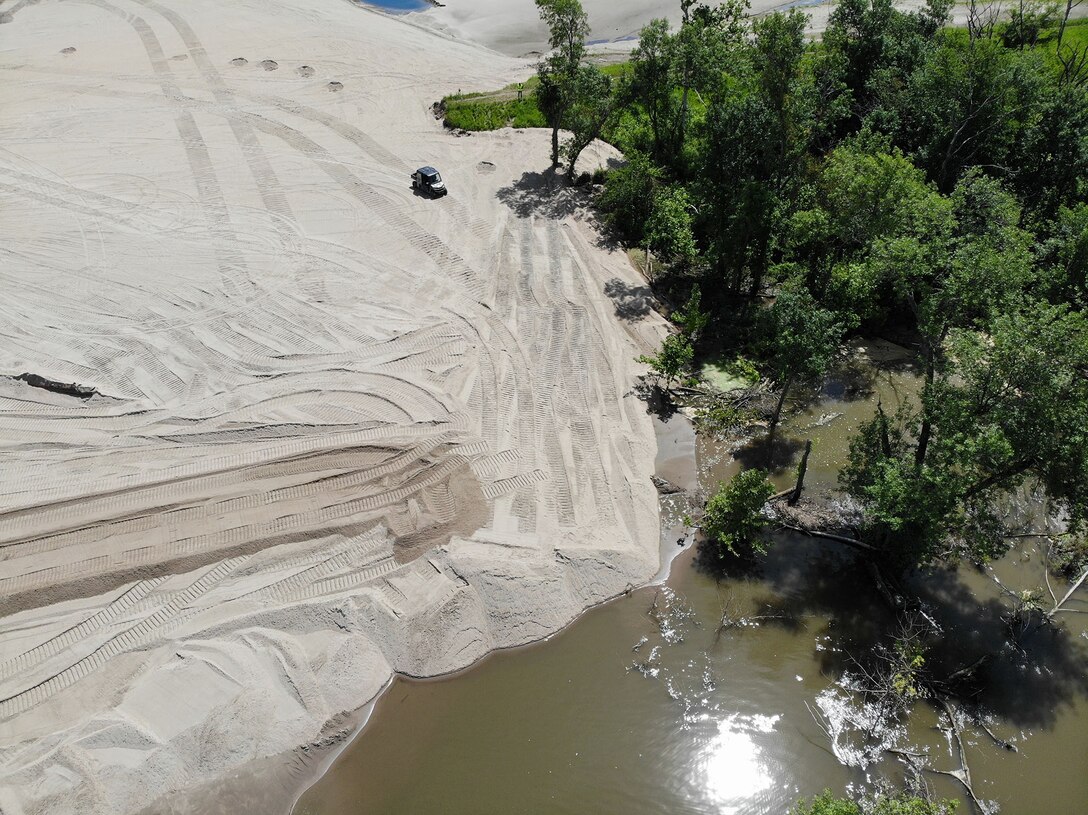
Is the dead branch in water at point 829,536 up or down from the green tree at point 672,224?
down

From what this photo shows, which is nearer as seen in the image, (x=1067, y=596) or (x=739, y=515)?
(x=1067, y=596)

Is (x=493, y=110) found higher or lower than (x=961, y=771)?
higher

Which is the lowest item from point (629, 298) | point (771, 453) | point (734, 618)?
point (734, 618)

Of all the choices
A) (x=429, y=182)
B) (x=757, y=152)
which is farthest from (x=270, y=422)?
(x=757, y=152)

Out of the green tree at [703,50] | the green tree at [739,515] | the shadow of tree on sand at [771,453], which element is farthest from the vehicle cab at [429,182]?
the green tree at [739,515]

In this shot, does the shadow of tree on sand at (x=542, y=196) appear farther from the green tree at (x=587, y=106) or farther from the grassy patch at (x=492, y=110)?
the grassy patch at (x=492, y=110)

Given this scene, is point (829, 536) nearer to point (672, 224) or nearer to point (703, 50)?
point (672, 224)

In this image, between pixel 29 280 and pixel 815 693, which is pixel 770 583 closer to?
pixel 815 693

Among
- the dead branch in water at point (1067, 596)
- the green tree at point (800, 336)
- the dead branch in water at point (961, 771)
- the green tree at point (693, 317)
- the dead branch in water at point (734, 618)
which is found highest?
the green tree at point (800, 336)
